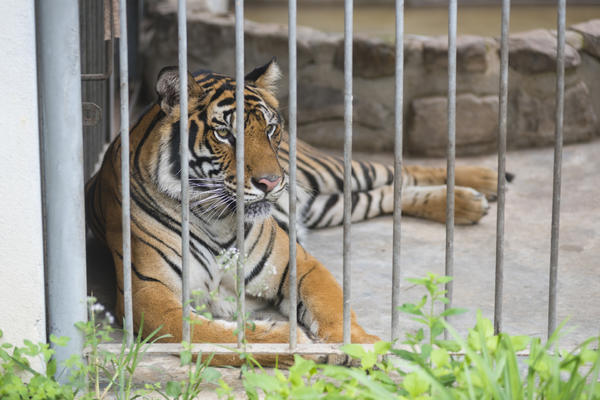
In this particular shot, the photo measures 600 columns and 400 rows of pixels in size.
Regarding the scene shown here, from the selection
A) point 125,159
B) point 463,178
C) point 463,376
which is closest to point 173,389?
point 125,159

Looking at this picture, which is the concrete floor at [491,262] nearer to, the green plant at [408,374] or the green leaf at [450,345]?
the green plant at [408,374]

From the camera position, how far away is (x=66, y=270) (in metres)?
2.26

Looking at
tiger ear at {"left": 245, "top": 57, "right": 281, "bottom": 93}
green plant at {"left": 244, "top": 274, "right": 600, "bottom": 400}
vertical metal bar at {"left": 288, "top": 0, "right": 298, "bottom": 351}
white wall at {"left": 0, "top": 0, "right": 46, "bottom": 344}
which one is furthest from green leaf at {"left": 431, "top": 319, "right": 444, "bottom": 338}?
tiger ear at {"left": 245, "top": 57, "right": 281, "bottom": 93}

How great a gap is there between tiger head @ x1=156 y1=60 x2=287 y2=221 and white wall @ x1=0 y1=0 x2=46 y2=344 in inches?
24.0

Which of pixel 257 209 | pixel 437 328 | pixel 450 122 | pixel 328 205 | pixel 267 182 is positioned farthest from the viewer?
pixel 328 205

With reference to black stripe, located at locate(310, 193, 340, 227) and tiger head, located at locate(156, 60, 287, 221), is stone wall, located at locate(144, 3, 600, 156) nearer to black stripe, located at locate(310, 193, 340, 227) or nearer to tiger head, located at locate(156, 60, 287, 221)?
black stripe, located at locate(310, 193, 340, 227)

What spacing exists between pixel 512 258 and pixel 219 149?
152cm

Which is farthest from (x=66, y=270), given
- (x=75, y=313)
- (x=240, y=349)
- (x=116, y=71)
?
(x=116, y=71)

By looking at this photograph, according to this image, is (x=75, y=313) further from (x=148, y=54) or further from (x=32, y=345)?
(x=148, y=54)

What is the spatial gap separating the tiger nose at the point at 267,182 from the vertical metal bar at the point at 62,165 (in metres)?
0.61

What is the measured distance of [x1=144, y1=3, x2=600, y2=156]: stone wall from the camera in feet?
16.7

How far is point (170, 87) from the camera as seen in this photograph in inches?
105

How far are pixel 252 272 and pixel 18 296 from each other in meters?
0.98

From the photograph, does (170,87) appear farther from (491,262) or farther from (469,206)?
(469,206)
